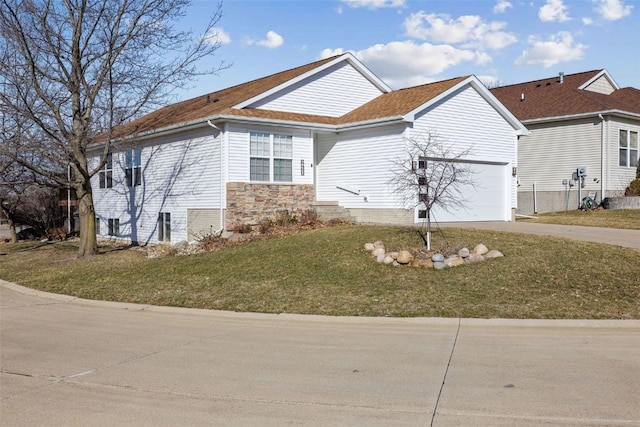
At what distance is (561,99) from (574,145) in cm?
297

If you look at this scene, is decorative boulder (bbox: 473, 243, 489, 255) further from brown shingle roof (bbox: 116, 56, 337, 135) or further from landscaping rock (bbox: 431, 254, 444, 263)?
brown shingle roof (bbox: 116, 56, 337, 135)

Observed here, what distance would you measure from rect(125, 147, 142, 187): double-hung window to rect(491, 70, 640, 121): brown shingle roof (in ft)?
57.4

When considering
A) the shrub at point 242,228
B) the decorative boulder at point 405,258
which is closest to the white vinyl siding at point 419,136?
the shrub at point 242,228

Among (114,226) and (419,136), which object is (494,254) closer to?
(419,136)

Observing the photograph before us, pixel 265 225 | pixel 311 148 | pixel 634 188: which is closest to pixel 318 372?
pixel 265 225

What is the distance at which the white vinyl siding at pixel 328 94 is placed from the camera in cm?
2153

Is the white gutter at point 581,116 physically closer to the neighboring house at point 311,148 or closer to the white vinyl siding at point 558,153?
the white vinyl siding at point 558,153

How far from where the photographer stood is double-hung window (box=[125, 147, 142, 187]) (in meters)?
24.7

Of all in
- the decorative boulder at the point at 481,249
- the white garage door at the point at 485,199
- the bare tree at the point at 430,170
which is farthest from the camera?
the white garage door at the point at 485,199

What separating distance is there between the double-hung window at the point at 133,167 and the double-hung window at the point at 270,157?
6857mm

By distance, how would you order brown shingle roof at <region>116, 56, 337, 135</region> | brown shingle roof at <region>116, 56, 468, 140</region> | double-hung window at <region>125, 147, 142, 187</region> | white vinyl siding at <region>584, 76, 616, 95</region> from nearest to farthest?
brown shingle roof at <region>116, 56, 468, 140</region>, brown shingle roof at <region>116, 56, 337, 135</region>, double-hung window at <region>125, 147, 142, 187</region>, white vinyl siding at <region>584, 76, 616, 95</region>

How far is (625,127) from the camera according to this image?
27.6 metres

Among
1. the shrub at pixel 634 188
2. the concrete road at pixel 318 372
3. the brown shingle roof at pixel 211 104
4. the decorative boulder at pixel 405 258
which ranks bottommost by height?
the concrete road at pixel 318 372

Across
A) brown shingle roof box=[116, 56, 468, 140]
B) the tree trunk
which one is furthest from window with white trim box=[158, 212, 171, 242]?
the tree trunk
